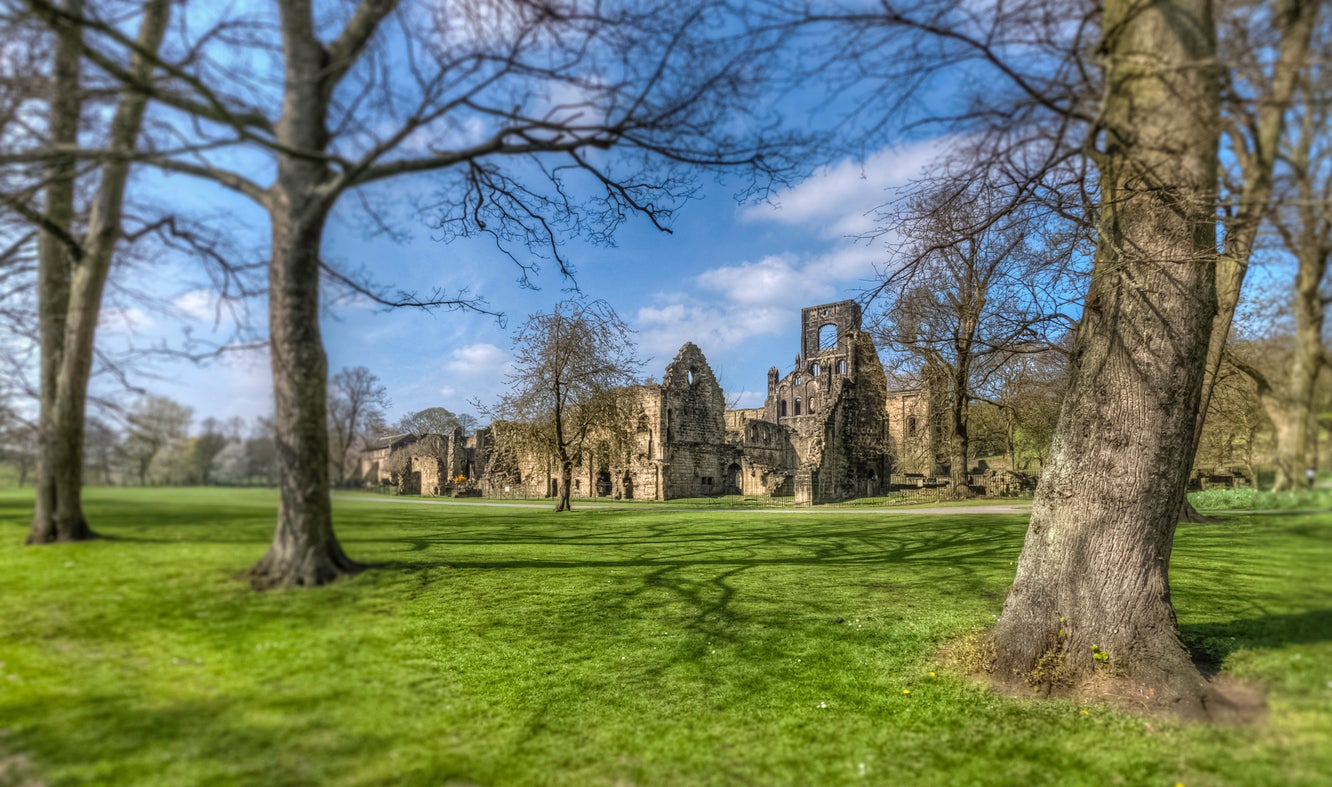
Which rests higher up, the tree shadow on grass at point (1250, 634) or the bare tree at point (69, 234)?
the bare tree at point (69, 234)

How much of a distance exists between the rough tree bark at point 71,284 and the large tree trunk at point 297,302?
0.56 m

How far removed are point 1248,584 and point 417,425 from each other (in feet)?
29.5

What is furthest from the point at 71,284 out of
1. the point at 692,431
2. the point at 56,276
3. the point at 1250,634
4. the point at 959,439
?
the point at 692,431

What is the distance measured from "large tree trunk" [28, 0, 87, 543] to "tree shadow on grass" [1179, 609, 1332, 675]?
551 cm

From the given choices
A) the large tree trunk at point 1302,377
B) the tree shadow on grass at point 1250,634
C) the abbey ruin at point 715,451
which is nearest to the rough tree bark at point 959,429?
the abbey ruin at point 715,451

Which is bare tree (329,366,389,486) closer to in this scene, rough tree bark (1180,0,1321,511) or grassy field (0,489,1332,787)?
grassy field (0,489,1332,787)

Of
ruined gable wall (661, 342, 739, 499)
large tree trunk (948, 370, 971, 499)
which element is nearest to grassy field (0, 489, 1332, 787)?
large tree trunk (948, 370, 971, 499)

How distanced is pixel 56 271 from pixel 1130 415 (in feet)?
20.8

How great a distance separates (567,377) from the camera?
65.8 ft

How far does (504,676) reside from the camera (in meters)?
4.38

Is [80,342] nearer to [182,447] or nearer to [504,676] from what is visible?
[182,447]

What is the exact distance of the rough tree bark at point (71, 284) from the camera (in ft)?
8.27

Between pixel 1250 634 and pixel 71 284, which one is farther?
pixel 1250 634

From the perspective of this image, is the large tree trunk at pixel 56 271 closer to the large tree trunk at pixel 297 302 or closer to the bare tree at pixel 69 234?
the bare tree at pixel 69 234
